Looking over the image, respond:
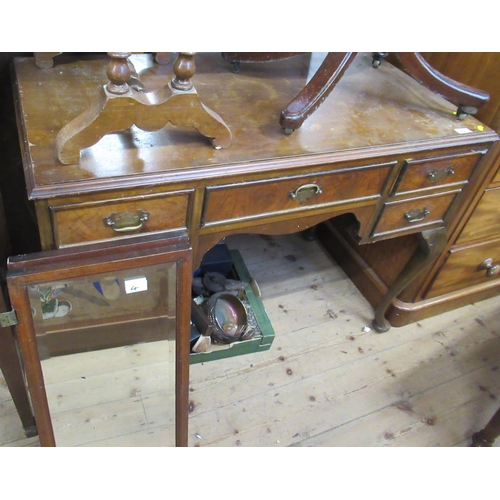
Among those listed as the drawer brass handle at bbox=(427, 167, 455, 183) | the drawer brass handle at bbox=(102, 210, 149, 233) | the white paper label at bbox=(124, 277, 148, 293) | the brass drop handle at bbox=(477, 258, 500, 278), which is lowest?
the brass drop handle at bbox=(477, 258, 500, 278)

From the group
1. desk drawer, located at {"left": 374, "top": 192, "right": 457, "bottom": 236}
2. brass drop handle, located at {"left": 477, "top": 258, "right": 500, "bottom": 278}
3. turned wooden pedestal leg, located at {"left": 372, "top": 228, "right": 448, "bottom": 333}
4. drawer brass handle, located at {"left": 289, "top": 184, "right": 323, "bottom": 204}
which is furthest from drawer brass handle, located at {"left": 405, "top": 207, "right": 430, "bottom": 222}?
brass drop handle, located at {"left": 477, "top": 258, "right": 500, "bottom": 278}

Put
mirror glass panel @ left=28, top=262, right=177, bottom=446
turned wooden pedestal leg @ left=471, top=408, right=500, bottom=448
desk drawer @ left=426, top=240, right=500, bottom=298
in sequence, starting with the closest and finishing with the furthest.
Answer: mirror glass panel @ left=28, top=262, right=177, bottom=446
turned wooden pedestal leg @ left=471, top=408, right=500, bottom=448
desk drawer @ left=426, top=240, right=500, bottom=298

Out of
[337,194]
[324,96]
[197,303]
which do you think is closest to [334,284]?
[197,303]

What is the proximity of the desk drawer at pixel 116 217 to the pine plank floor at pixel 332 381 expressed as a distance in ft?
1.21

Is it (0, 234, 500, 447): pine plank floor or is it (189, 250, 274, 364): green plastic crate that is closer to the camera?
(0, 234, 500, 447): pine plank floor

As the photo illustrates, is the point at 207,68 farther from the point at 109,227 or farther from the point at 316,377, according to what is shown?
the point at 316,377

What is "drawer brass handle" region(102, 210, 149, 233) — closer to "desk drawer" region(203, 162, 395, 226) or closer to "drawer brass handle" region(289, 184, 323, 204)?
"desk drawer" region(203, 162, 395, 226)

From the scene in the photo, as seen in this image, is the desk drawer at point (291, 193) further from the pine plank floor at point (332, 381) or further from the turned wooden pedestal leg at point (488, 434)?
the turned wooden pedestal leg at point (488, 434)

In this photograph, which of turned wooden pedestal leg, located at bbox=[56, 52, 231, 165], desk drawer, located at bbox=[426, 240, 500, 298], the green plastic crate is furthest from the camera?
desk drawer, located at bbox=[426, 240, 500, 298]

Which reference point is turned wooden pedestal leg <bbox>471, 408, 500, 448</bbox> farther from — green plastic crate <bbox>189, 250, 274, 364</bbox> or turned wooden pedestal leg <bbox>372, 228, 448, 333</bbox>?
green plastic crate <bbox>189, 250, 274, 364</bbox>

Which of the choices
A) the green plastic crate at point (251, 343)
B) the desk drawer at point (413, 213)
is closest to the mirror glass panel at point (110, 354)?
the green plastic crate at point (251, 343)

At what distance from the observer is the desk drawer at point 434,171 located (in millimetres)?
1158

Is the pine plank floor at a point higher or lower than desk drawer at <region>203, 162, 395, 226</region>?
lower

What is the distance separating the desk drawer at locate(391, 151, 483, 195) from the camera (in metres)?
1.16
